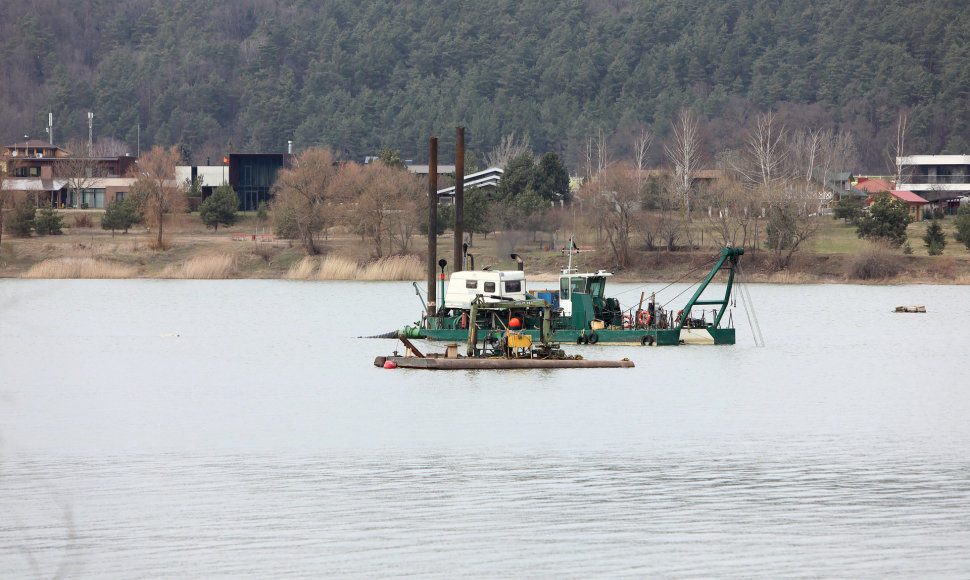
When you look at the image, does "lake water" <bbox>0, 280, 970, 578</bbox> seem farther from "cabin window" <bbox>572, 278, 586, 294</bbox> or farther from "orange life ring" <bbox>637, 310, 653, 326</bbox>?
"cabin window" <bbox>572, 278, 586, 294</bbox>

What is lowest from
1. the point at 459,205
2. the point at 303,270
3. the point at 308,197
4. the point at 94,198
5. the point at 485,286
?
the point at 303,270

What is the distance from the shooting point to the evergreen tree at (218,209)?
11781 cm

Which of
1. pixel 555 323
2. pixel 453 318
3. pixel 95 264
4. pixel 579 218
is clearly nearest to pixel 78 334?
pixel 453 318

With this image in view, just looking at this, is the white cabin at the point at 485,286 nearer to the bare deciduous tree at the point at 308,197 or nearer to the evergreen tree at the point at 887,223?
the bare deciduous tree at the point at 308,197

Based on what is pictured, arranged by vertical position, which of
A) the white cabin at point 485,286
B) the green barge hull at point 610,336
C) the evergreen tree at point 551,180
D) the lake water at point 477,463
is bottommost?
the lake water at point 477,463

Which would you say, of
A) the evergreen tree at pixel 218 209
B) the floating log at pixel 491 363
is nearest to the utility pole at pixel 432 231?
the floating log at pixel 491 363

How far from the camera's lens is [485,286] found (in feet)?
177

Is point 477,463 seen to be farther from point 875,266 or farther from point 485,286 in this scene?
point 875,266

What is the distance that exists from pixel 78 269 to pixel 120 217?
1686 cm

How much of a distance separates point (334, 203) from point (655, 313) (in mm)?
56017

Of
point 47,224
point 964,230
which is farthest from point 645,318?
point 47,224

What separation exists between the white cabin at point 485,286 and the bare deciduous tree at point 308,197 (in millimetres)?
50864

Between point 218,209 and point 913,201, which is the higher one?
point 913,201

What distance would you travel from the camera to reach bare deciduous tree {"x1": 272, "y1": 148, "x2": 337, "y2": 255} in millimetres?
104625
